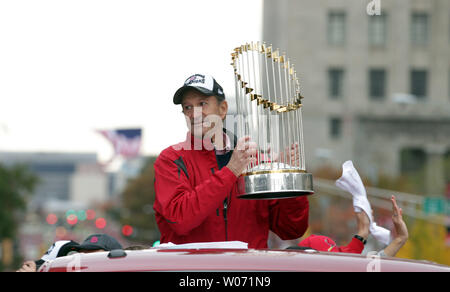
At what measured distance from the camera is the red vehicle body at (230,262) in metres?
2.96

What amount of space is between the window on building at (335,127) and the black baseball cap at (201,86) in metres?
58.9

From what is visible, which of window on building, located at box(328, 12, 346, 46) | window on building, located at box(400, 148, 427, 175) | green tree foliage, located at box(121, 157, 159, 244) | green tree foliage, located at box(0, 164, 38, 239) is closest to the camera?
green tree foliage, located at box(0, 164, 38, 239)

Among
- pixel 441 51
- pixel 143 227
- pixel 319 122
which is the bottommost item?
pixel 143 227

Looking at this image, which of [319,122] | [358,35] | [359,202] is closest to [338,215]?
[319,122]

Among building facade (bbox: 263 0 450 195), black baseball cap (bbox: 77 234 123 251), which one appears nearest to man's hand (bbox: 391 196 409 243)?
black baseball cap (bbox: 77 234 123 251)

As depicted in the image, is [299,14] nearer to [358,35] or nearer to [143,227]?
[358,35]

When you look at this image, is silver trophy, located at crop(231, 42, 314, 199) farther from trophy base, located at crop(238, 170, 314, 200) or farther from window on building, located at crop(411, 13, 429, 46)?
window on building, located at crop(411, 13, 429, 46)

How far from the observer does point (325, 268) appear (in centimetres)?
297

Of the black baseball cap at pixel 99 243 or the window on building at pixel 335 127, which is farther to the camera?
the window on building at pixel 335 127

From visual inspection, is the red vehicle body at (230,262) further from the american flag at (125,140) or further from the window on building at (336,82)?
the window on building at (336,82)

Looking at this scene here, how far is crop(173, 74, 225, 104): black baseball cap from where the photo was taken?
4930 mm

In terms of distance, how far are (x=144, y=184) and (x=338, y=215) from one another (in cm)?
2406

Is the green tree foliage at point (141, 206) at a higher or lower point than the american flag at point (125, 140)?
lower

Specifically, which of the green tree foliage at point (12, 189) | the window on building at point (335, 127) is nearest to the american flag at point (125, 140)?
the green tree foliage at point (12, 189)
